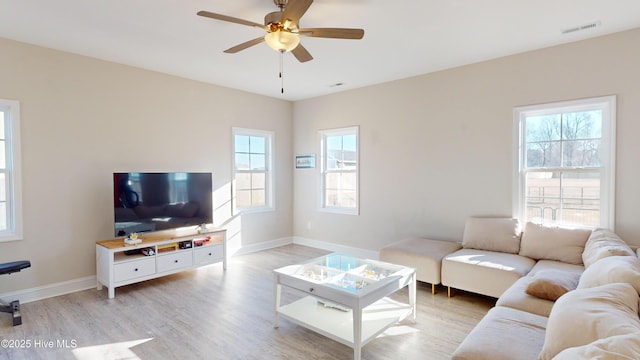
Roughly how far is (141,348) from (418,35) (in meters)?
3.73

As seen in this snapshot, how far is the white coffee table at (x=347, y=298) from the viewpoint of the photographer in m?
2.44

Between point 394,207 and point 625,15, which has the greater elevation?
point 625,15

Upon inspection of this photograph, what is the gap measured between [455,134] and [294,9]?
9.74 feet

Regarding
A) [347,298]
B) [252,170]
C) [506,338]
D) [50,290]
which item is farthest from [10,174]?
[506,338]

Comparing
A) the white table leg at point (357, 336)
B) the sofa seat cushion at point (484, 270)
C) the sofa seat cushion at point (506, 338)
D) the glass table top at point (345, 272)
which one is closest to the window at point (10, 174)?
the glass table top at point (345, 272)

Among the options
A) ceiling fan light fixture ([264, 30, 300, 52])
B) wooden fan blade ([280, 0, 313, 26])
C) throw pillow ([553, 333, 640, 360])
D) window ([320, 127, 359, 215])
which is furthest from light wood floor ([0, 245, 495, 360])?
wooden fan blade ([280, 0, 313, 26])

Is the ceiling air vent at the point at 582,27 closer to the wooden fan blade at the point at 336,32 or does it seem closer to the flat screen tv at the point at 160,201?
the wooden fan blade at the point at 336,32

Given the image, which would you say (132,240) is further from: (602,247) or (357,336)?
(602,247)

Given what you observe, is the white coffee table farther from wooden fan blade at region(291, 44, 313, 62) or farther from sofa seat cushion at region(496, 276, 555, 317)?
wooden fan blade at region(291, 44, 313, 62)

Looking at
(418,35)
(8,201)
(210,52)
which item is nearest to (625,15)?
(418,35)

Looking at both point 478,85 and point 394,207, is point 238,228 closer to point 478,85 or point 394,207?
point 394,207

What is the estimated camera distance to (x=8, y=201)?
3.48m

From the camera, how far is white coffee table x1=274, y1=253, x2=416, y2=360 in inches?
96.0

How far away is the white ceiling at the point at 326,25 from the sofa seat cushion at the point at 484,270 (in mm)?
2286
